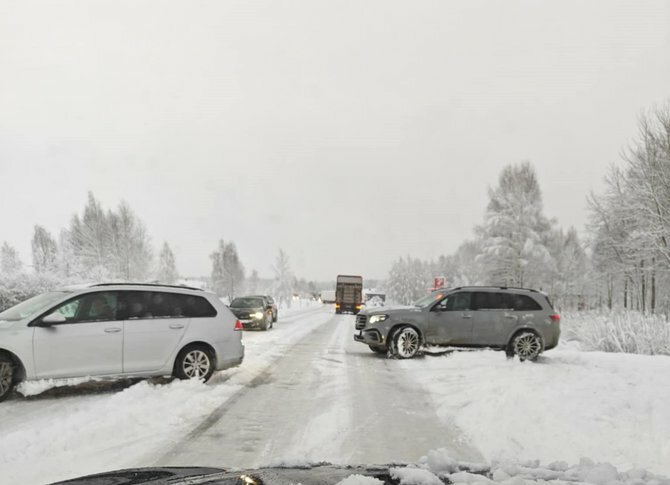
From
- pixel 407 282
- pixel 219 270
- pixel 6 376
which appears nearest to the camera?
pixel 6 376

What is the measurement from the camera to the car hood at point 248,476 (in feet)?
6.57

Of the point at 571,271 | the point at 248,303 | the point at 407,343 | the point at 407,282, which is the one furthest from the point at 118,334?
the point at 407,282

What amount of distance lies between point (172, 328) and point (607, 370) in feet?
26.7

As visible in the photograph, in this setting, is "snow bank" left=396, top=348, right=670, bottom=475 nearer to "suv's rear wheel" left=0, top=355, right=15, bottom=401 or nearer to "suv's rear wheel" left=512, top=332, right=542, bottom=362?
"suv's rear wheel" left=512, top=332, right=542, bottom=362

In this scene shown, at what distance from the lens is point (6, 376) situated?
254 inches

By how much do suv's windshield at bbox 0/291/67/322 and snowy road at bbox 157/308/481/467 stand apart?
3271mm

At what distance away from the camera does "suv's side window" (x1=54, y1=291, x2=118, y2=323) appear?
7008 mm

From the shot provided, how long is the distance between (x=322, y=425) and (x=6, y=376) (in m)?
4.69

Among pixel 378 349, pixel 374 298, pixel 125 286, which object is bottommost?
pixel 374 298

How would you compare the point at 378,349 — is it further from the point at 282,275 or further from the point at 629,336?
the point at 282,275

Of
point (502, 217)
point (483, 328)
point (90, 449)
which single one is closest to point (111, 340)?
point (90, 449)

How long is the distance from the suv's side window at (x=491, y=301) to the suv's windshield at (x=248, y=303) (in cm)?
1191

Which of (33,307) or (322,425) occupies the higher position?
(33,307)

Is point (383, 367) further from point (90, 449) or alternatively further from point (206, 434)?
point (90, 449)
